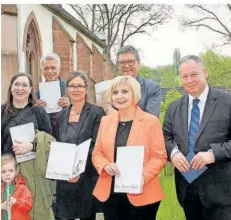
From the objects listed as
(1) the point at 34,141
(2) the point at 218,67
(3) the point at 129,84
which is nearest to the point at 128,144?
(3) the point at 129,84

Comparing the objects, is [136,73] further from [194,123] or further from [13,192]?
[13,192]

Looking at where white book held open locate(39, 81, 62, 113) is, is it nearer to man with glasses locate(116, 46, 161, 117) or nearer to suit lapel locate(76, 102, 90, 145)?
suit lapel locate(76, 102, 90, 145)

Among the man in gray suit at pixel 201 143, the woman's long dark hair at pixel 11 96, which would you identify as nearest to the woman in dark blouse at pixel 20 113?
the woman's long dark hair at pixel 11 96

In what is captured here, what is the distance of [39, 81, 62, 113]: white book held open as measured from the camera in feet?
16.2

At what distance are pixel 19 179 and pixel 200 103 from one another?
5.82ft

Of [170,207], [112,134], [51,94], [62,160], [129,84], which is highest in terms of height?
[129,84]

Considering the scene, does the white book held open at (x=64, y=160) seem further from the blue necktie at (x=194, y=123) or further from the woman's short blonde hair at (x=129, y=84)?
the blue necktie at (x=194, y=123)

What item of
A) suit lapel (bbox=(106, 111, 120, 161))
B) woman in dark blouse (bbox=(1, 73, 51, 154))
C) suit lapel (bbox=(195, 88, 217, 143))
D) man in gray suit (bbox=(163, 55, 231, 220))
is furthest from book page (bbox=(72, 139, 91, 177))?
suit lapel (bbox=(195, 88, 217, 143))

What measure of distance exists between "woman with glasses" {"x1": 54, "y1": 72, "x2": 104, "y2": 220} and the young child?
0.31 m

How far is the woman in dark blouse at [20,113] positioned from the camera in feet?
14.1

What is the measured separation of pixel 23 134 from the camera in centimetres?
428

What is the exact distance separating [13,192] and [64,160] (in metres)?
0.54

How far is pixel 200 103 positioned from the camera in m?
3.96

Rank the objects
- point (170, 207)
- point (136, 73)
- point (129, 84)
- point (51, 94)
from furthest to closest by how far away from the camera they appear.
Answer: point (170, 207), point (51, 94), point (136, 73), point (129, 84)
